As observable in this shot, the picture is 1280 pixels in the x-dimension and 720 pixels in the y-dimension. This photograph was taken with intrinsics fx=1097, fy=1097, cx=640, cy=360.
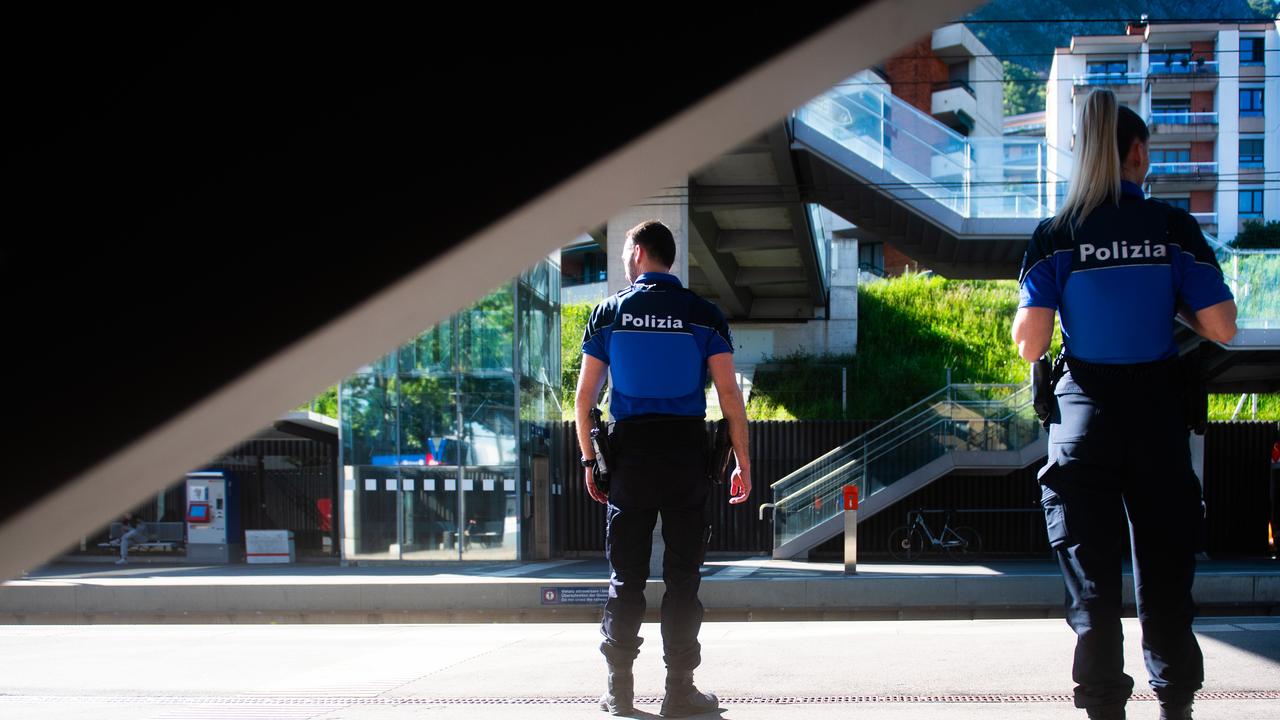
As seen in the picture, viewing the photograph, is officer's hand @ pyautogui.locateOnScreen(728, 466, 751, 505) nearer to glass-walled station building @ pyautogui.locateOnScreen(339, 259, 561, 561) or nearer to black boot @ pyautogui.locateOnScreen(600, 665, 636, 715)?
black boot @ pyautogui.locateOnScreen(600, 665, 636, 715)

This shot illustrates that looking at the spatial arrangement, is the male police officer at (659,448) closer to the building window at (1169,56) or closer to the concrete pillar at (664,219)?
the concrete pillar at (664,219)

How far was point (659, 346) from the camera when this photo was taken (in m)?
4.14

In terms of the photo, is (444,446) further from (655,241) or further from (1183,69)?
(1183,69)

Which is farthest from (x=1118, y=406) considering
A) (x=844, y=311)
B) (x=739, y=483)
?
(x=844, y=311)

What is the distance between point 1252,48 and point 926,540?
49.7 meters

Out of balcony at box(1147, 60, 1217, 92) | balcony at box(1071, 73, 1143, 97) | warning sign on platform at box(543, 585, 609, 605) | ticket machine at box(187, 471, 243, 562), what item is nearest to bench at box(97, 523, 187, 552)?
ticket machine at box(187, 471, 243, 562)

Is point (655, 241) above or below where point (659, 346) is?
above

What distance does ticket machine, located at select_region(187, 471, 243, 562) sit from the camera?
19719 millimetres

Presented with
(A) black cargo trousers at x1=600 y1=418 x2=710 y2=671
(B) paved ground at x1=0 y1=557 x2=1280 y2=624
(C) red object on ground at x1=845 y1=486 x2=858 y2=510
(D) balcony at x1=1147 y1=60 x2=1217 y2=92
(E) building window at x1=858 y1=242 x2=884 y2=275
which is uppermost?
(D) balcony at x1=1147 y1=60 x2=1217 y2=92

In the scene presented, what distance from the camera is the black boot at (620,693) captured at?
12.8 ft

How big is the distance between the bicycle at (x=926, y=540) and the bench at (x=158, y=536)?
13.1 metres

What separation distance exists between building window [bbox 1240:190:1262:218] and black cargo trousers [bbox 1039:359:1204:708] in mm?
60602

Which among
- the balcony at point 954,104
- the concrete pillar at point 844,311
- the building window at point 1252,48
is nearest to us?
the concrete pillar at point 844,311

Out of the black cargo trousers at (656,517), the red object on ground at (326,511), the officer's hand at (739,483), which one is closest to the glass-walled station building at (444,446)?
the red object on ground at (326,511)
